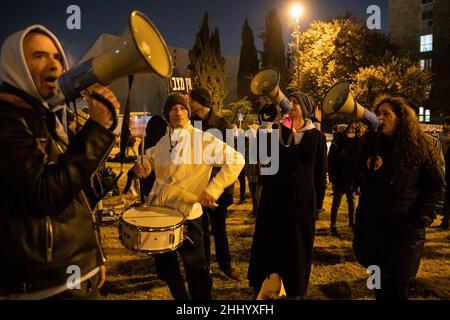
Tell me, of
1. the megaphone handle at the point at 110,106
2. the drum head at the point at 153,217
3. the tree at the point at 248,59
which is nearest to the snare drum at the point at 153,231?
the drum head at the point at 153,217

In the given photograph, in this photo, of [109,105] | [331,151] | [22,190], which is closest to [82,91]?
[109,105]

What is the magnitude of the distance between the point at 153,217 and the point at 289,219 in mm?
1435

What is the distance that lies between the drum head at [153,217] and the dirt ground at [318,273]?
4.54 feet

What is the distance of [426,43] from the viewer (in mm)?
34875

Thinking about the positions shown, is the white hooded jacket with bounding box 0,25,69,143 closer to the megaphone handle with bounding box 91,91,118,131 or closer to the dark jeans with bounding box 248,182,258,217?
the megaphone handle with bounding box 91,91,118,131

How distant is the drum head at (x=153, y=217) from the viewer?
9.38 ft

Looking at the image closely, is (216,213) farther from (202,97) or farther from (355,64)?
(355,64)

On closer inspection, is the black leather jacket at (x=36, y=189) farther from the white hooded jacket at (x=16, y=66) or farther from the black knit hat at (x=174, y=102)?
the black knit hat at (x=174, y=102)

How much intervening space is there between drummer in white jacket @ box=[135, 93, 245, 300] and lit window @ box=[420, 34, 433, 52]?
38.4 meters

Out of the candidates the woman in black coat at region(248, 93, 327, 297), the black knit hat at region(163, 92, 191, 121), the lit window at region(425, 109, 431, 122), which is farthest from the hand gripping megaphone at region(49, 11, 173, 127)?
the lit window at region(425, 109, 431, 122)

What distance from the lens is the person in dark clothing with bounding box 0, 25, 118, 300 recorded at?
5.11ft

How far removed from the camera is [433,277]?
15.6 ft

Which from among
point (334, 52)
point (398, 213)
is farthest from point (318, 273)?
point (334, 52)
